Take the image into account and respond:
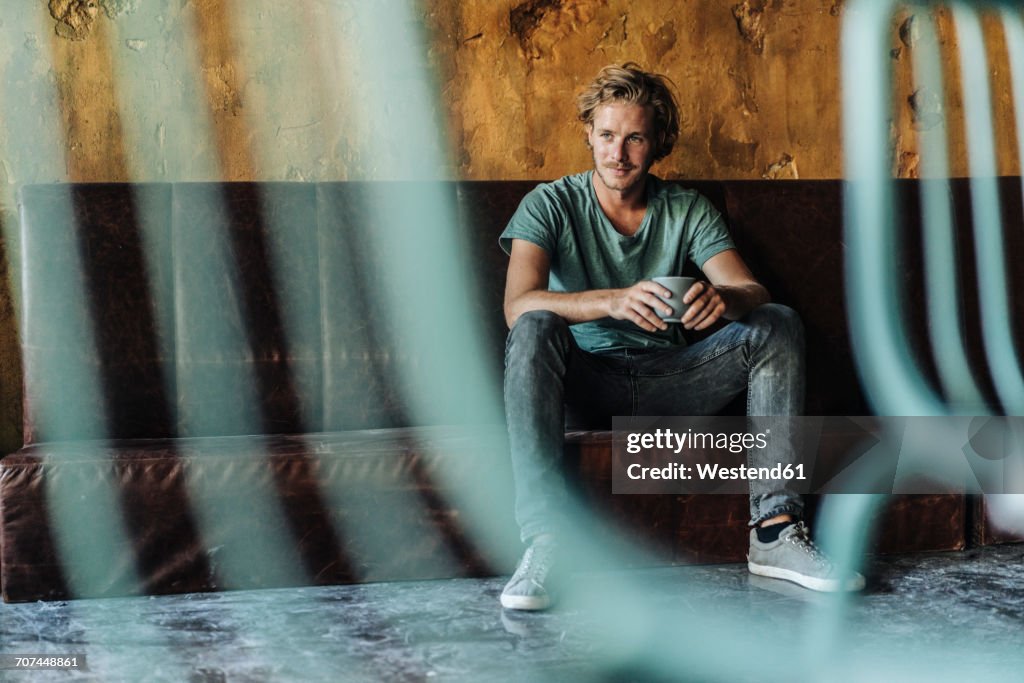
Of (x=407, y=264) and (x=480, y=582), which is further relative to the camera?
(x=407, y=264)

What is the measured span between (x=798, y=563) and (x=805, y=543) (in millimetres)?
44

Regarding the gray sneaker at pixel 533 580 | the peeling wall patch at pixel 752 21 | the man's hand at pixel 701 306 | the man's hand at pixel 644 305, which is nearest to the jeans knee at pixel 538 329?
the man's hand at pixel 644 305

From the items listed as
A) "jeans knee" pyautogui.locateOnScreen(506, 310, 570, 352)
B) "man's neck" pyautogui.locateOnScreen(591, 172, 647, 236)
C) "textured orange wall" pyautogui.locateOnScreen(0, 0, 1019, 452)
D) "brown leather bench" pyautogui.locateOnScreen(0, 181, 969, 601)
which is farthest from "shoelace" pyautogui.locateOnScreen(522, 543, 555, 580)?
"textured orange wall" pyautogui.locateOnScreen(0, 0, 1019, 452)

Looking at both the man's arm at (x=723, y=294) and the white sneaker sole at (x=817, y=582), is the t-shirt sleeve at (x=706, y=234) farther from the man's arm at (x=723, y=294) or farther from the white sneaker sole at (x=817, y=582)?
the white sneaker sole at (x=817, y=582)

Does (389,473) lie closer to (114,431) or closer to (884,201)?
(114,431)

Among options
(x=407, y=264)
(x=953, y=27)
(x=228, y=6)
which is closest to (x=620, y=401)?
(x=407, y=264)

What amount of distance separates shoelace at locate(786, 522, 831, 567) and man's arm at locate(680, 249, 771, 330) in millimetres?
423

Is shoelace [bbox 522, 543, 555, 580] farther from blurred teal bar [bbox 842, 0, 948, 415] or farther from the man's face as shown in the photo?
blurred teal bar [bbox 842, 0, 948, 415]

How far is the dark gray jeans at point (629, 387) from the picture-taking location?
1.73m

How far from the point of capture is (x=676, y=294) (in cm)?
166

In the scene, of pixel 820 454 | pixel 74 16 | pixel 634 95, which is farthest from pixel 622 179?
pixel 74 16

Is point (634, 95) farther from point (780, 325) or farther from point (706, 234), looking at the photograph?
point (780, 325)

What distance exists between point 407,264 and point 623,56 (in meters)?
0.93

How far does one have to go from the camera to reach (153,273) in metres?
2.11
